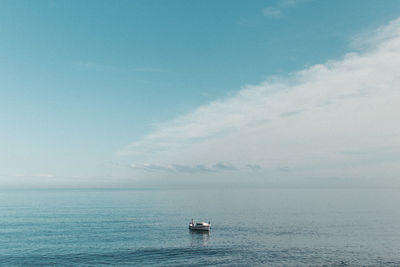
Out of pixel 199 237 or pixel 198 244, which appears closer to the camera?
pixel 198 244

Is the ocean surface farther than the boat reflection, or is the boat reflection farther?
the boat reflection

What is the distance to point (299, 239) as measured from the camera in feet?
343

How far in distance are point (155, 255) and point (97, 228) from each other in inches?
2021

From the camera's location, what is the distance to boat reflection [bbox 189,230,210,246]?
100 metres

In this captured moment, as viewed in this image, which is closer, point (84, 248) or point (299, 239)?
point (84, 248)

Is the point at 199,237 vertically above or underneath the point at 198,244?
above

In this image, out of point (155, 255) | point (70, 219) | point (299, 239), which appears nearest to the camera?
point (155, 255)

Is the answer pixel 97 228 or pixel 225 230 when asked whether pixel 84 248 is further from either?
pixel 225 230

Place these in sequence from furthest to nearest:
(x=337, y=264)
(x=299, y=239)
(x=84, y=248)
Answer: (x=299, y=239), (x=84, y=248), (x=337, y=264)

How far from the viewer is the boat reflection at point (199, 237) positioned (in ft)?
329

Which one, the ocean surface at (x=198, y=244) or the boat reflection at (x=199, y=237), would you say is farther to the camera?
the boat reflection at (x=199, y=237)

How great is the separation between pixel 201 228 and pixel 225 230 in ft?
38.8

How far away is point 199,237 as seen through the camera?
109 metres

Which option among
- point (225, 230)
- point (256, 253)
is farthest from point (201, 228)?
point (256, 253)
